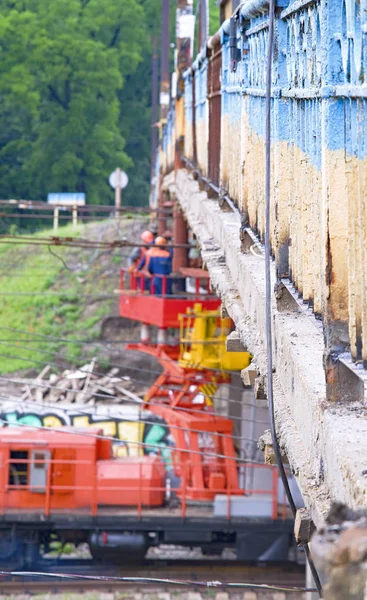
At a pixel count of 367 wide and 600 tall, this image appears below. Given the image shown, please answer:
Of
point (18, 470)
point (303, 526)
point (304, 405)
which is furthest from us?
point (18, 470)

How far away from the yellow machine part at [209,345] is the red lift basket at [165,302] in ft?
1.07

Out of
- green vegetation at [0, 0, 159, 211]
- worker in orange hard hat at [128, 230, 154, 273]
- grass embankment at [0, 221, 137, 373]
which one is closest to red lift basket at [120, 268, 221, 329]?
worker in orange hard hat at [128, 230, 154, 273]

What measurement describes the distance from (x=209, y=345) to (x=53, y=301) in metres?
21.5

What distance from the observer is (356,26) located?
10.5 ft

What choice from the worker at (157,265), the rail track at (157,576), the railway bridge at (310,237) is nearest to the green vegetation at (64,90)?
the worker at (157,265)

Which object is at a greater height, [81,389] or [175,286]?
[175,286]

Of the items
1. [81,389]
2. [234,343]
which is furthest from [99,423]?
[234,343]

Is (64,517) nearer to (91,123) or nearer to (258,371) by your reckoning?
(258,371)

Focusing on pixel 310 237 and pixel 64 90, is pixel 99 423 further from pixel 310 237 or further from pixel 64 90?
pixel 64 90

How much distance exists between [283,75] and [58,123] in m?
51.2

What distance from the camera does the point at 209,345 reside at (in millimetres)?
17031

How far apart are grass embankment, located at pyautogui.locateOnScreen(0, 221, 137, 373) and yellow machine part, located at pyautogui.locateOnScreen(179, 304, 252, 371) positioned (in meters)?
17.1

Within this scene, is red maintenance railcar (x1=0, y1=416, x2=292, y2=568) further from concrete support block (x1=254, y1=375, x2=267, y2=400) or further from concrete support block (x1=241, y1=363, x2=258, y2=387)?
concrete support block (x1=254, y1=375, x2=267, y2=400)

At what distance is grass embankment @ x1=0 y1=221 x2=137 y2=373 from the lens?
1395 inches
